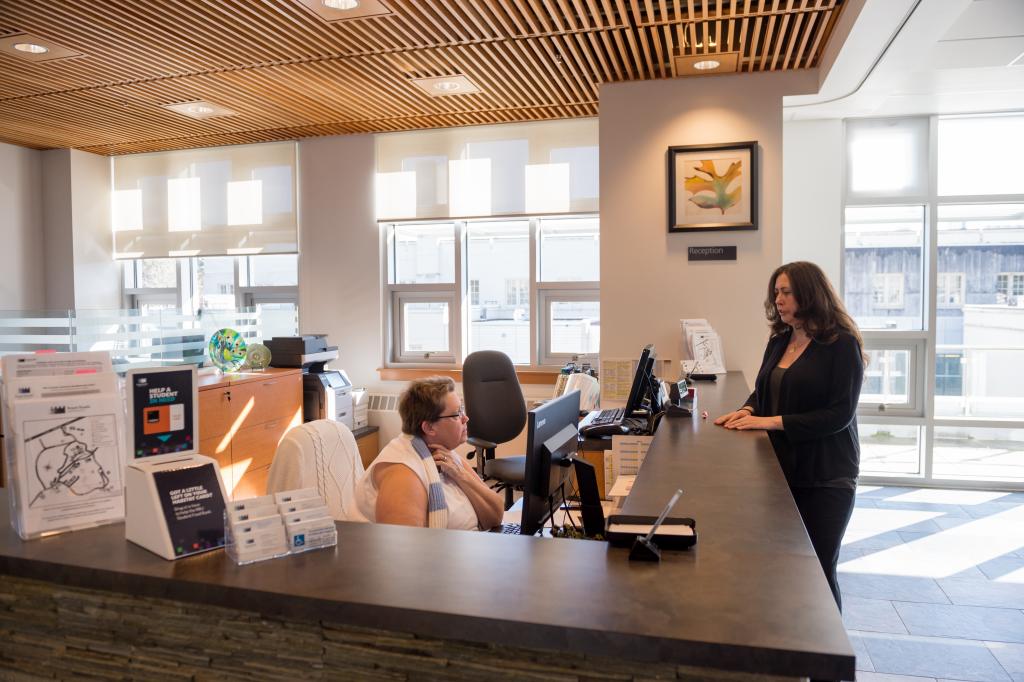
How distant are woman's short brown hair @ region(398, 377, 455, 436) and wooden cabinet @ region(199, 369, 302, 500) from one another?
9.25 feet

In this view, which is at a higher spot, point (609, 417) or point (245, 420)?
point (609, 417)

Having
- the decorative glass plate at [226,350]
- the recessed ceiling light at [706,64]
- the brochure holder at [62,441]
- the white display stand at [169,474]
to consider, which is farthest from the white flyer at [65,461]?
the decorative glass plate at [226,350]

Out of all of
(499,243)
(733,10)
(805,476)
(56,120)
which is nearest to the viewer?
(805,476)

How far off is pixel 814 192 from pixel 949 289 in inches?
56.2

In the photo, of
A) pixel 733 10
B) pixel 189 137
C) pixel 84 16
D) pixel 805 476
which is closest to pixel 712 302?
pixel 733 10

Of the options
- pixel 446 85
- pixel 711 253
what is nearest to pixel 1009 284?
pixel 711 253

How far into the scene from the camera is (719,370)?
16.0 feet

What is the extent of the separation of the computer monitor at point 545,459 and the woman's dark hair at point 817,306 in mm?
1079

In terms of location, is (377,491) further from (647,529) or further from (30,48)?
(30,48)

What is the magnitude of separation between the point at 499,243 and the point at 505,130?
993mm

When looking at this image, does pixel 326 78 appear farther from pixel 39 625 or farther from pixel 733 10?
pixel 39 625

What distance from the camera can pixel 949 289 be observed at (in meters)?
6.36

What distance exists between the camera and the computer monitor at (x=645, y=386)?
3543 mm

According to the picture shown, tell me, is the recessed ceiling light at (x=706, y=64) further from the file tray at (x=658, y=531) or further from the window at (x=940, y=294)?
the file tray at (x=658, y=531)
